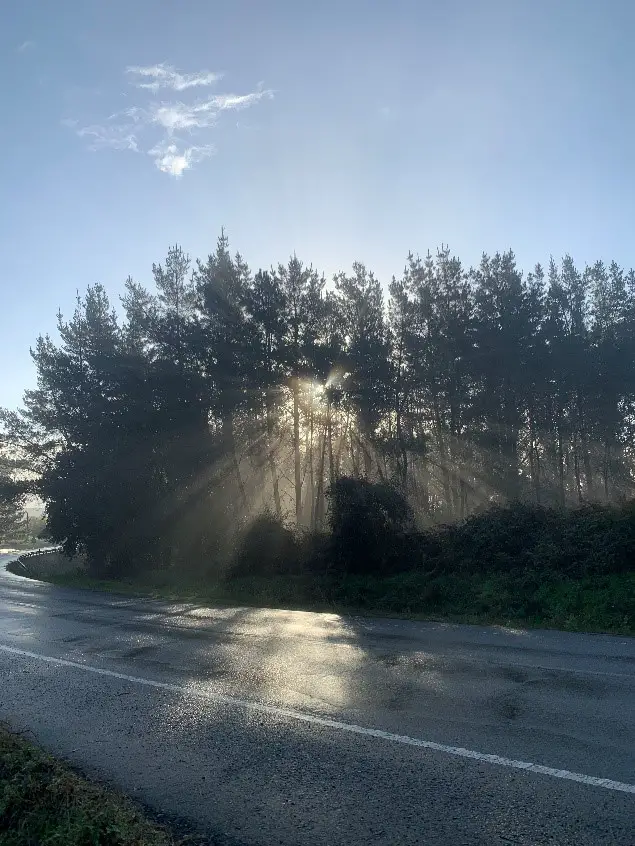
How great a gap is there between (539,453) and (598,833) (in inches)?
1512

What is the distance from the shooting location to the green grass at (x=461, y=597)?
14.7 m

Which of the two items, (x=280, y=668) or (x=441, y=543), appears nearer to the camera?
(x=280, y=668)

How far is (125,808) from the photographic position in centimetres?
544

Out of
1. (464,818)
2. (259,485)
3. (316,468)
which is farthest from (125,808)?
(316,468)

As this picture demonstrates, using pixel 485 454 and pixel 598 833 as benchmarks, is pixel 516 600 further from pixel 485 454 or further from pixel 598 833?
pixel 485 454

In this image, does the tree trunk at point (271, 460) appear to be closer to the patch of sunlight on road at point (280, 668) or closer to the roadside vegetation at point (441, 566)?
the roadside vegetation at point (441, 566)

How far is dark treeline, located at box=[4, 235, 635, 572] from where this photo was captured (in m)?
33.8

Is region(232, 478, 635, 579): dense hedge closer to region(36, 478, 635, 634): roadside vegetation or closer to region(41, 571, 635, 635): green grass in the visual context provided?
region(36, 478, 635, 634): roadside vegetation

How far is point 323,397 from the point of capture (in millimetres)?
34688

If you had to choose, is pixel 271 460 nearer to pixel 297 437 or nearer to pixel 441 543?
pixel 297 437

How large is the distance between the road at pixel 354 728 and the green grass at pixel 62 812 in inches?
12.8

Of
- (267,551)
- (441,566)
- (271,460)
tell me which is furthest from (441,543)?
(271,460)

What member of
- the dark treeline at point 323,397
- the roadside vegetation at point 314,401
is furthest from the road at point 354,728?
the dark treeline at point 323,397

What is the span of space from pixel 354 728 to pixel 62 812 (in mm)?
3018
